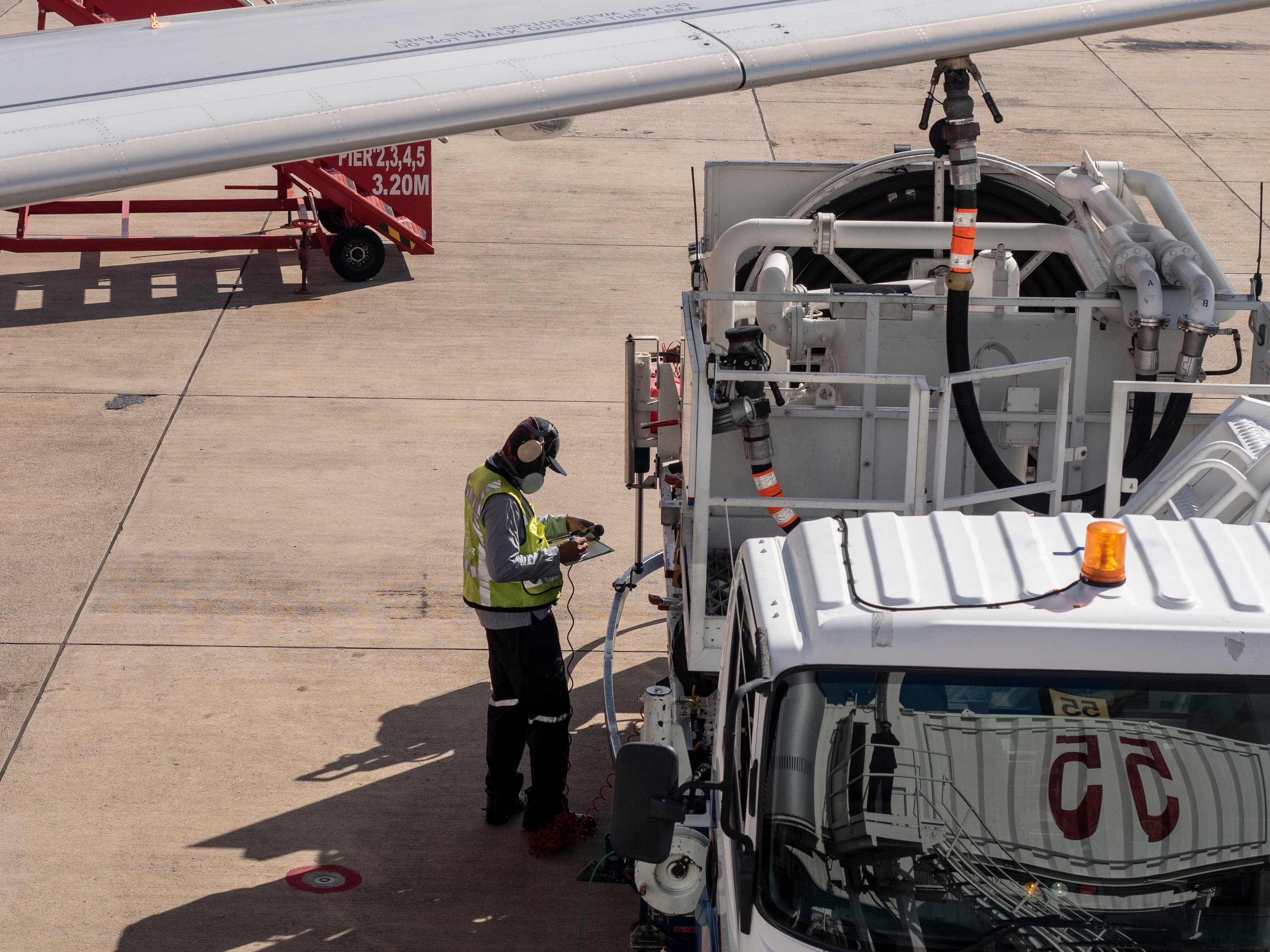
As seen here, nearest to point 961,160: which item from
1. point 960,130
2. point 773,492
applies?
point 960,130

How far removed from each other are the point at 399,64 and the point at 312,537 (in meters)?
5.64

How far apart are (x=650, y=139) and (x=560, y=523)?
534 inches

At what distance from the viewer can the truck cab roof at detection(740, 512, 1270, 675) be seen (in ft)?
11.7

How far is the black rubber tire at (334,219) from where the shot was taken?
632 inches

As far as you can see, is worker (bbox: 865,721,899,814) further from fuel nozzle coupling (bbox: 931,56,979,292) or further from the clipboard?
the clipboard

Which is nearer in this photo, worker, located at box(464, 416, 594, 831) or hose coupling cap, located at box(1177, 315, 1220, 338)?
hose coupling cap, located at box(1177, 315, 1220, 338)

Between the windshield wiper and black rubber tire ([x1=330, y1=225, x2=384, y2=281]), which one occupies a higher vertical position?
black rubber tire ([x1=330, y1=225, x2=384, y2=281])

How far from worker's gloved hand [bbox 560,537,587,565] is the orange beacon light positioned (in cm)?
356

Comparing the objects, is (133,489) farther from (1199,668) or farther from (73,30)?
(1199,668)

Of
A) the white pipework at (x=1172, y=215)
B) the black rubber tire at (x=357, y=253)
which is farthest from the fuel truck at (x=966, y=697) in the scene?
the black rubber tire at (x=357, y=253)

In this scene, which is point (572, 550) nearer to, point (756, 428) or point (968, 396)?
point (756, 428)

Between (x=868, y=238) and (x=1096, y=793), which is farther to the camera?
(x=868, y=238)

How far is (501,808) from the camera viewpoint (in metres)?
6.99

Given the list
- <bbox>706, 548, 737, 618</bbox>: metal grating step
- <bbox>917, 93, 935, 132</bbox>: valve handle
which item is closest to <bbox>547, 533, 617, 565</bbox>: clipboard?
<bbox>706, 548, 737, 618</bbox>: metal grating step
